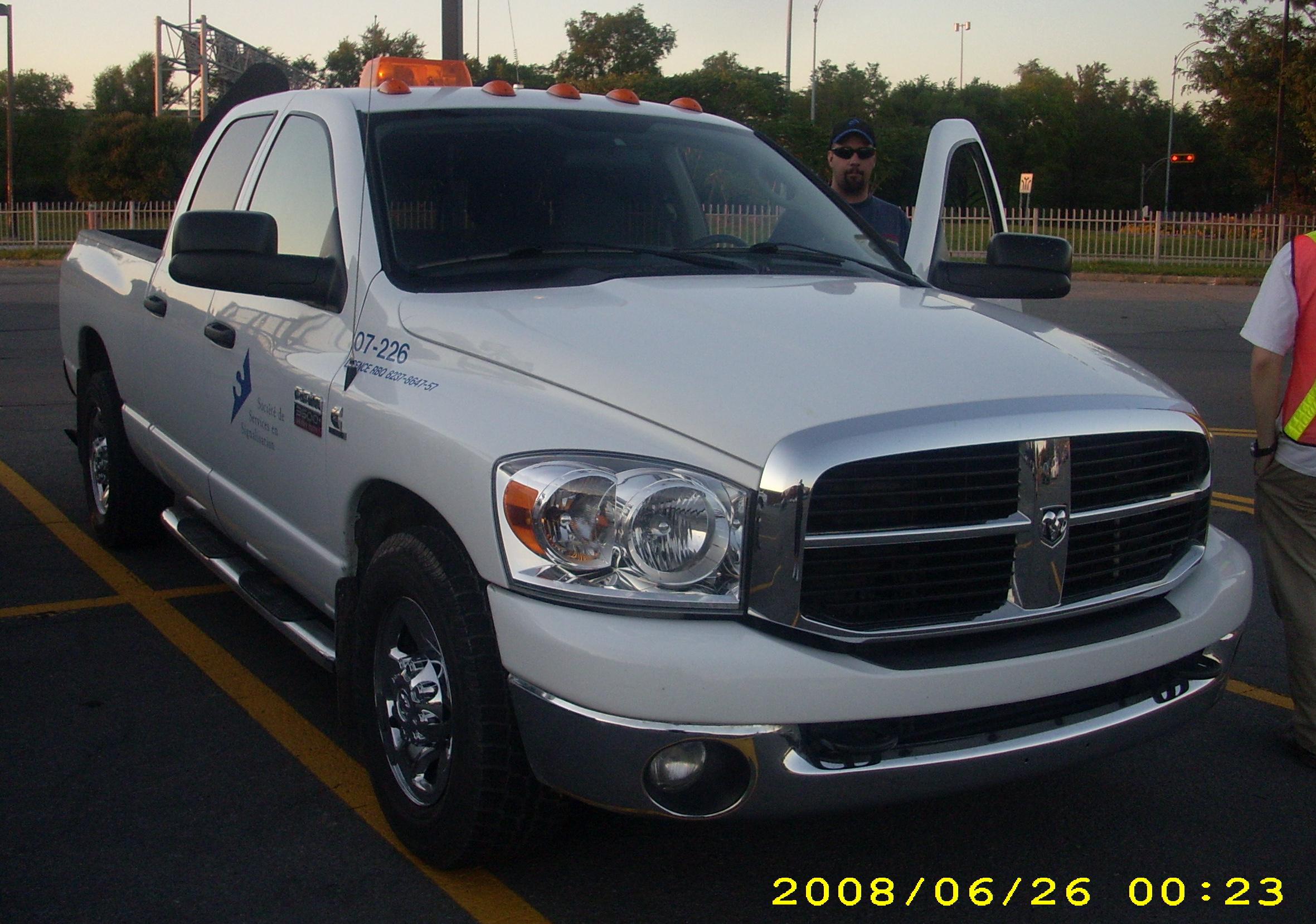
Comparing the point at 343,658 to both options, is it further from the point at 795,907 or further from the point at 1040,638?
the point at 1040,638

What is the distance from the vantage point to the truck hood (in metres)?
2.66

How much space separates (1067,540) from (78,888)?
2.37 m

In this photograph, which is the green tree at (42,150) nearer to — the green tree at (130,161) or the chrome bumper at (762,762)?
the green tree at (130,161)

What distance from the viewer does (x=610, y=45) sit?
327ft

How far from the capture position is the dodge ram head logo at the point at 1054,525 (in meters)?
2.73

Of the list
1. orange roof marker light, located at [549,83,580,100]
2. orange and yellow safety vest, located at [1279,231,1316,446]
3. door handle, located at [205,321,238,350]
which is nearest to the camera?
orange and yellow safety vest, located at [1279,231,1316,446]

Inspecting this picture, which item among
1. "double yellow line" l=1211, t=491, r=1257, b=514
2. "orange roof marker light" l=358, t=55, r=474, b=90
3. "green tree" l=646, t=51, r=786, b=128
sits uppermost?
"green tree" l=646, t=51, r=786, b=128

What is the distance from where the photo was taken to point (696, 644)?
2.51 metres

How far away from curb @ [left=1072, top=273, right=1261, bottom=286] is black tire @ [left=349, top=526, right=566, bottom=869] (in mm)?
27192

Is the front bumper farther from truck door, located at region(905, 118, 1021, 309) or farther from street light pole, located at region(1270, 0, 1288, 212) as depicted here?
street light pole, located at region(1270, 0, 1288, 212)

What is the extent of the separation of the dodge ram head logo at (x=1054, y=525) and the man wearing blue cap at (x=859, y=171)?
4.27 meters

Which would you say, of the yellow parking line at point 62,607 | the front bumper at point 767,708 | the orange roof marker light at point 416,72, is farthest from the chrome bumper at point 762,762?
the yellow parking line at point 62,607

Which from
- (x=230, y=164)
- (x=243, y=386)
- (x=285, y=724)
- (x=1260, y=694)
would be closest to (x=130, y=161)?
(x=230, y=164)
